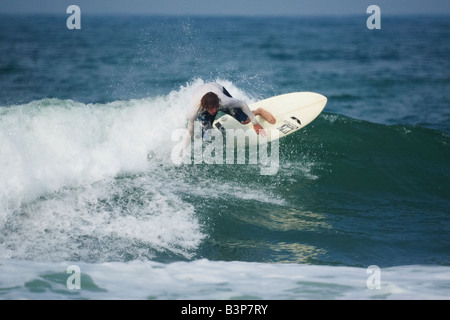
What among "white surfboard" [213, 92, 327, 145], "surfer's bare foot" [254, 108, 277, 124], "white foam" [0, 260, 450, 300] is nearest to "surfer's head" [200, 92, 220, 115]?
"white surfboard" [213, 92, 327, 145]

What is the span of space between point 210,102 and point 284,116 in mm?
1912

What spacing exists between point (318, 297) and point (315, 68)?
1908cm

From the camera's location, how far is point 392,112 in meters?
13.6

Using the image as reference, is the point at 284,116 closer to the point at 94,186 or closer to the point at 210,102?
the point at 210,102

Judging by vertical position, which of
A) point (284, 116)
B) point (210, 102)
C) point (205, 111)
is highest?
point (210, 102)

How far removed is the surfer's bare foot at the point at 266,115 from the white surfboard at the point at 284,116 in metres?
0.07

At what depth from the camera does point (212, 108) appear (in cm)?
704

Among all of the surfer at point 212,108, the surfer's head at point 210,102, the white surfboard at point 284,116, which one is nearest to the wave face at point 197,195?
the white surfboard at point 284,116

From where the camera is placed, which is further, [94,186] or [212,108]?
[212,108]

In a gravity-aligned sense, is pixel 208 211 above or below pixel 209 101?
below

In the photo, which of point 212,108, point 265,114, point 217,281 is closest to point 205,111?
point 212,108

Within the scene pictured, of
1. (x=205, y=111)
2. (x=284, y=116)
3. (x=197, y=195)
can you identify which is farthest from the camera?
(x=284, y=116)

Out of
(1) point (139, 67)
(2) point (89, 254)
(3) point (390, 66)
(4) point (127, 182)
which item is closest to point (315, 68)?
(3) point (390, 66)

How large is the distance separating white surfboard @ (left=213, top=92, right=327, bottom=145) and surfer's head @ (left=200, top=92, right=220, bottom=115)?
1.20 m
